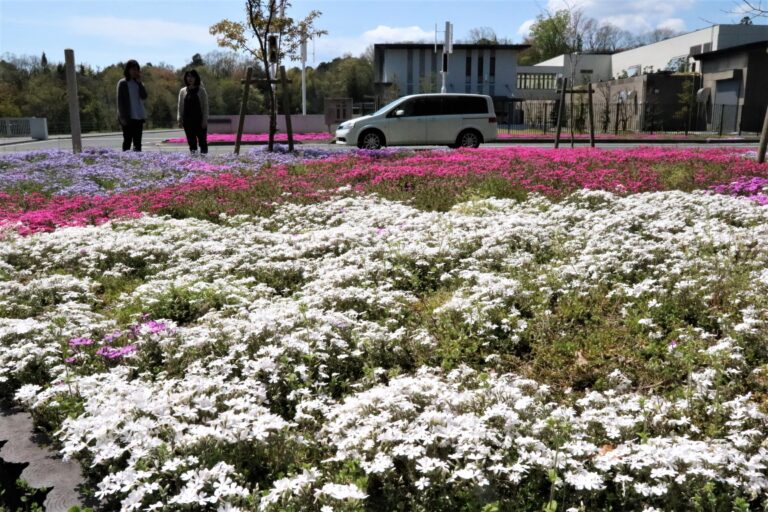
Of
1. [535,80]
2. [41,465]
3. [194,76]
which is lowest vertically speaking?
[41,465]

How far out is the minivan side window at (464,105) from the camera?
21.6 metres

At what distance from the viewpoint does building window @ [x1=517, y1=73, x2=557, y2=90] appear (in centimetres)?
7600

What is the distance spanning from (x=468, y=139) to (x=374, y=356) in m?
18.0

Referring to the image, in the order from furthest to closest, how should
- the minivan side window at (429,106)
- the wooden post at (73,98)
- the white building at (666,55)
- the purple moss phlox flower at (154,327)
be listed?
the white building at (666,55), the minivan side window at (429,106), the wooden post at (73,98), the purple moss phlox flower at (154,327)

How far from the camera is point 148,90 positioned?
55.4 metres

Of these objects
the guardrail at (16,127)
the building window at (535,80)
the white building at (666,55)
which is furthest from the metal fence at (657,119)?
the guardrail at (16,127)

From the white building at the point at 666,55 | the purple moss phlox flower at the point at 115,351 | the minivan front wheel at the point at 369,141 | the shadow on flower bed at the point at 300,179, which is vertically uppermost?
the white building at the point at 666,55

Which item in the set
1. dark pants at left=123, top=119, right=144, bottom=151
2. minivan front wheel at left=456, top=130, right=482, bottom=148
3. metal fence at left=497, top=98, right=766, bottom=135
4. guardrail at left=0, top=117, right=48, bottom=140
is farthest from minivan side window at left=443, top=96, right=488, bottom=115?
guardrail at left=0, top=117, right=48, bottom=140

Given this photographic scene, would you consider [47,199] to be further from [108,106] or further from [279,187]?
[108,106]

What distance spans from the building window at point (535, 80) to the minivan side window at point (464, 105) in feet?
189

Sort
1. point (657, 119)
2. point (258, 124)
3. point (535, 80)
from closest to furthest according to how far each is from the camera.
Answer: point (258, 124) → point (657, 119) → point (535, 80)

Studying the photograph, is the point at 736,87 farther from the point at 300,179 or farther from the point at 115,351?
the point at 115,351

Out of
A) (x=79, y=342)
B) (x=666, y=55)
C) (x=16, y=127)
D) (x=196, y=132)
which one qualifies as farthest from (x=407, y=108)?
(x=666, y=55)

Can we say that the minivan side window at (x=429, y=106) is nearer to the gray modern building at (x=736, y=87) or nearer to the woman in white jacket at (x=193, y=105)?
the woman in white jacket at (x=193, y=105)
